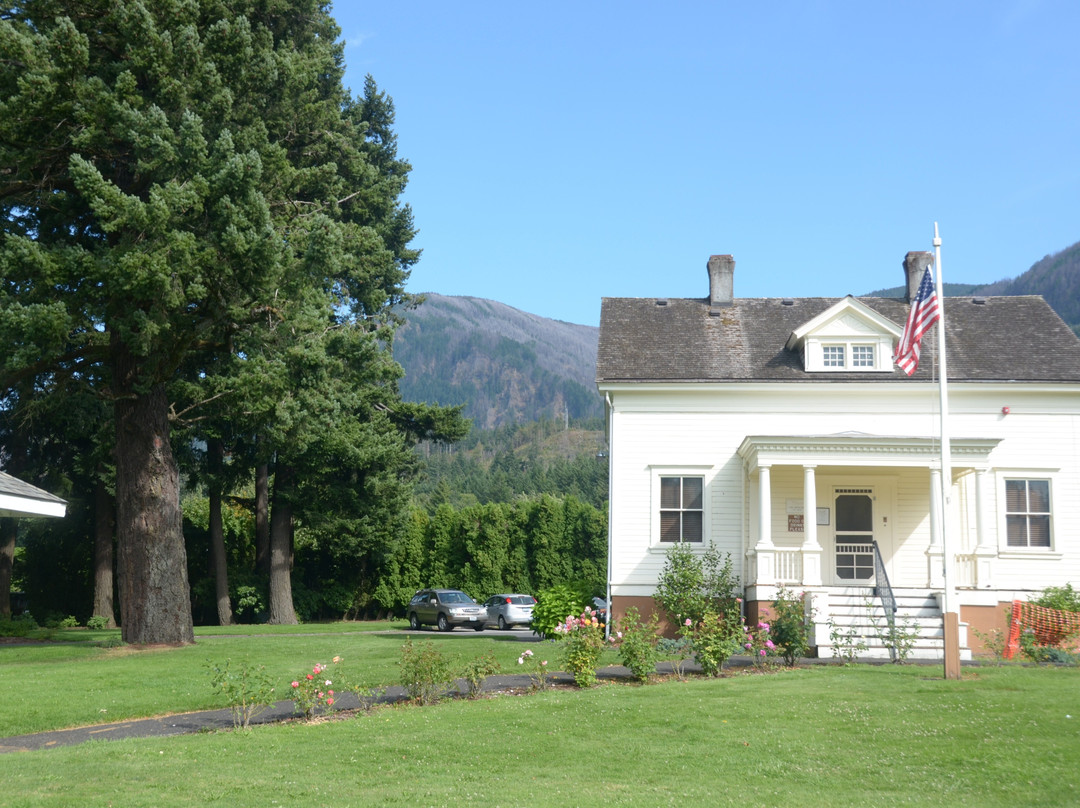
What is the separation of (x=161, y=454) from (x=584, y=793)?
16.1m

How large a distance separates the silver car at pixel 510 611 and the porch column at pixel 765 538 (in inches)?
535

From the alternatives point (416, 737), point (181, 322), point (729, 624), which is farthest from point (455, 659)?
point (181, 322)

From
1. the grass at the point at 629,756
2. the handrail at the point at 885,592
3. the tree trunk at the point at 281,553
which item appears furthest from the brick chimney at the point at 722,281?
the tree trunk at the point at 281,553

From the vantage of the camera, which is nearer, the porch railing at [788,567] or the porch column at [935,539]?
the porch column at [935,539]

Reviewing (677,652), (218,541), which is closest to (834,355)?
(677,652)

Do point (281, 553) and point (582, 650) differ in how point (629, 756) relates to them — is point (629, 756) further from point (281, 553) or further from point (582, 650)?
point (281, 553)

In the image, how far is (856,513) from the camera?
2383 centimetres

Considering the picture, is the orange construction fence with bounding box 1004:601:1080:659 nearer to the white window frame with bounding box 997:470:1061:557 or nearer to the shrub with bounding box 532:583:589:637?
the white window frame with bounding box 997:470:1061:557

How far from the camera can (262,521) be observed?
3766cm

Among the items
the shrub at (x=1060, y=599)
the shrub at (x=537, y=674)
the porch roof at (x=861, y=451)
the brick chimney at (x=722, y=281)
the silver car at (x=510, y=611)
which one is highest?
the brick chimney at (x=722, y=281)

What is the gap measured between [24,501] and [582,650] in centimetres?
810

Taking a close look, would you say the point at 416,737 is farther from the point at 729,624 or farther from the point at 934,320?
the point at 934,320

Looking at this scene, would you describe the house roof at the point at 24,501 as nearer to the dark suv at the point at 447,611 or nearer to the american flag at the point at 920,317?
the american flag at the point at 920,317

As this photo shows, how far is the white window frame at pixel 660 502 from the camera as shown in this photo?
23.5m
